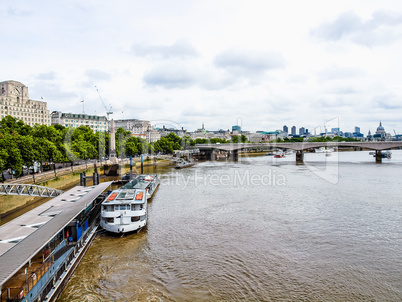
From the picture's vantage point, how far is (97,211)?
23.4 metres

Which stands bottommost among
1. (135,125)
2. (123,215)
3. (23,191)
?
(123,215)

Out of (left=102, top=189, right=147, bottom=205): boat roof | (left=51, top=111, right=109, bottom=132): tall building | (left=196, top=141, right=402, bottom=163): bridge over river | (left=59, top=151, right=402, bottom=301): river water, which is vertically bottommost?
(left=59, top=151, right=402, bottom=301): river water

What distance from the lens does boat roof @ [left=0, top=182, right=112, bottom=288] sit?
1023cm

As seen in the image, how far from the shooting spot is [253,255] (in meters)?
17.0

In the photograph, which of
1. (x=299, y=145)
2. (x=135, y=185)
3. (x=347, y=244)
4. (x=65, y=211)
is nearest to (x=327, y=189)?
(x=347, y=244)

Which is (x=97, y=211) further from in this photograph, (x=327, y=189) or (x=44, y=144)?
(x=327, y=189)

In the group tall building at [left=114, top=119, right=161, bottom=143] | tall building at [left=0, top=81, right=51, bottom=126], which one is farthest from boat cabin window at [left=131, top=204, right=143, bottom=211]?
tall building at [left=114, top=119, right=161, bottom=143]

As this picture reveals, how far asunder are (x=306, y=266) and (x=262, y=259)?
2.25m

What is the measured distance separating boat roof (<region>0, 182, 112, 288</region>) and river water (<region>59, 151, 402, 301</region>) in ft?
8.81

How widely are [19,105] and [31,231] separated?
8110cm

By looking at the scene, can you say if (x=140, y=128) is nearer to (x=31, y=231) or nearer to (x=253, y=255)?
(x=253, y=255)

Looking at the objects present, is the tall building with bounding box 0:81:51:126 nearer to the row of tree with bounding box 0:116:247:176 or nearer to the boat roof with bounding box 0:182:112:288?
the row of tree with bounding box 0:116:247:176

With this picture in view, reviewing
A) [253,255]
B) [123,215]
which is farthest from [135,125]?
[253,255]

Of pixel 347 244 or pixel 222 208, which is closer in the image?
pixel 347 244
